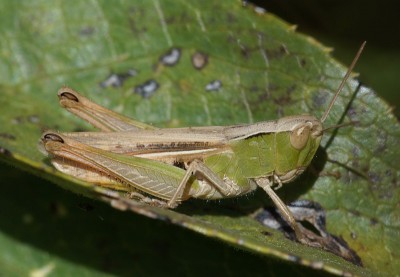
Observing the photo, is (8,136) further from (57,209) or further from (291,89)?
(291,89)

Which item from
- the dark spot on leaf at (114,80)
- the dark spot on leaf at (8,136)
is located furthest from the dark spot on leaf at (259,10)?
the dark spot on leaf at (8,136)

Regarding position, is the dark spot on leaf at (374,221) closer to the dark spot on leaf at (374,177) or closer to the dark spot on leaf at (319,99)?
the dark spot on leaf at (374,177)

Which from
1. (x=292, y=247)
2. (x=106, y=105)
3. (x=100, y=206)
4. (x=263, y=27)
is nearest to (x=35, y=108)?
(x=106, y=105)

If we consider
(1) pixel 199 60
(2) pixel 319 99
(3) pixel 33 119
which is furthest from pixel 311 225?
(3) pixel 33 119

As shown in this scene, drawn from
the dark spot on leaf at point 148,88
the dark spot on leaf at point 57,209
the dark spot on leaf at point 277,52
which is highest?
the dark spot on leaf at point 148,88

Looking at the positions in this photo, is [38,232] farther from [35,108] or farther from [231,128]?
[231,128]

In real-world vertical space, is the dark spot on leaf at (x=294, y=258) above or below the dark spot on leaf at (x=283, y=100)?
below
